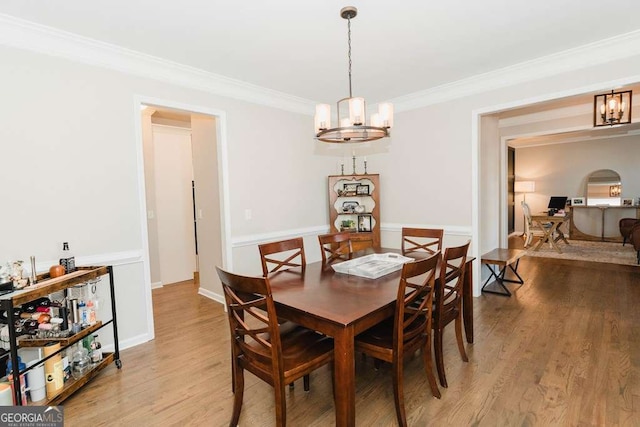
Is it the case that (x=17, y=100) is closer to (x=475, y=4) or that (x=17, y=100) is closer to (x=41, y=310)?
(x=41, y=310)

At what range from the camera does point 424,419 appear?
1.90m

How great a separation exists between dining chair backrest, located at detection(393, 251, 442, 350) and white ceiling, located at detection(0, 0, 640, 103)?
6.06ft

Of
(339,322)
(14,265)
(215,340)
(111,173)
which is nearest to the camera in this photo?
(339,322)

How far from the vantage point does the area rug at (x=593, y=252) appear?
226 inches

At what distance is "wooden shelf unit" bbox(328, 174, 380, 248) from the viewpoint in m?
4.69

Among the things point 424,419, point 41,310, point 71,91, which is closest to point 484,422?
point 424,419

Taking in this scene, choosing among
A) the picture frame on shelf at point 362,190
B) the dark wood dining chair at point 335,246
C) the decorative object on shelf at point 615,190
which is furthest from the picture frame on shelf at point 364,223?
the decorative object on shelf at point 615,190

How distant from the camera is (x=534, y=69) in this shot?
3.41 meters

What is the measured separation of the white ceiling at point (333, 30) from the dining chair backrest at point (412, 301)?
6.06ft

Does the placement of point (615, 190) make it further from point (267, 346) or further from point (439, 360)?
point (267, 346)

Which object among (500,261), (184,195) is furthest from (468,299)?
(184,195)

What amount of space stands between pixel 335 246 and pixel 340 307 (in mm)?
1641

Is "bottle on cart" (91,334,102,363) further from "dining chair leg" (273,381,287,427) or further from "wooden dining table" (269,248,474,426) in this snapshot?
"dining chair leg" (273,381,287,427)

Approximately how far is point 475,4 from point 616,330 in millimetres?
3136
